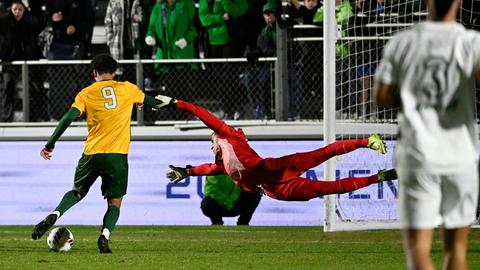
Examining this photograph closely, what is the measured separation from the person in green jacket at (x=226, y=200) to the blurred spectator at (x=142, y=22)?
9.97 ft

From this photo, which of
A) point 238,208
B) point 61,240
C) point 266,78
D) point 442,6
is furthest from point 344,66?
point 442,6

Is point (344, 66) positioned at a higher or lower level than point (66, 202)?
higher

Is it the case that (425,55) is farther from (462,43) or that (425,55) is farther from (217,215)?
(217,215)

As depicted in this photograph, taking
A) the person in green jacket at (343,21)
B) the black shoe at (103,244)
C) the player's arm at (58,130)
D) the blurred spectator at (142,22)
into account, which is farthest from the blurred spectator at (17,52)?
the black shoe at (103,244)

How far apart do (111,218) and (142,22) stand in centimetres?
776

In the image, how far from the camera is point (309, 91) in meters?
18.5

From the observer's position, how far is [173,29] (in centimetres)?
1952

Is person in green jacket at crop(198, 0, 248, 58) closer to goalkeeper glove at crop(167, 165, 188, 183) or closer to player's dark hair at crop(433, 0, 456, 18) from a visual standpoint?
goalkeeper glove at crop(167, 165, 188, 183)

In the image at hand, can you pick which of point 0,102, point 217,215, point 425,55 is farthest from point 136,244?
point 425,55

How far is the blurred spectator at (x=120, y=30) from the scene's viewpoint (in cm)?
1995

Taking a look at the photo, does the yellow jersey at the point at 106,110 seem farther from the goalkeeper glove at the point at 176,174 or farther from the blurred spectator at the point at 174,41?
the blurred spectator at the point at 174,41

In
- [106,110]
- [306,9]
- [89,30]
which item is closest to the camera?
[106,110]

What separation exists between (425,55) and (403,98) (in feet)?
0.90

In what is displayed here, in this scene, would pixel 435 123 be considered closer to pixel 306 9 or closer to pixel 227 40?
pixel 306 9
